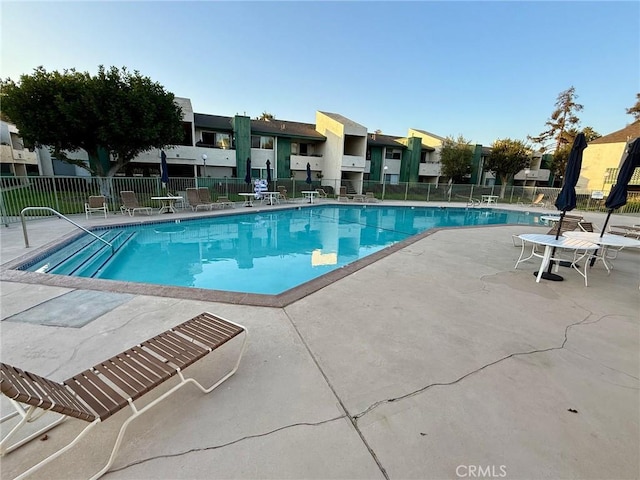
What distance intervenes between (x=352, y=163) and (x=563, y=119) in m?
28.1

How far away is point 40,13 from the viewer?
24.8ft

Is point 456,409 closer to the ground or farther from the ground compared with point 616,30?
closer to the ground

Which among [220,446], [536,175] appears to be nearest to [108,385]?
[220,446]

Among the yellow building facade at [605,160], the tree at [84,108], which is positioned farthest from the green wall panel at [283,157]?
the yellow building facade at [605,160]

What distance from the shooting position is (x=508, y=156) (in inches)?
1011

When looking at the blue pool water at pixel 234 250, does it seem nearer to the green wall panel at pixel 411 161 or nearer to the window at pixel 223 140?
the window at pixel 223 140

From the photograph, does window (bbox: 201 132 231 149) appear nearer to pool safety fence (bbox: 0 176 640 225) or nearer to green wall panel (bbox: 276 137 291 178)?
green wall panel (bbox: 276 137 291 178)

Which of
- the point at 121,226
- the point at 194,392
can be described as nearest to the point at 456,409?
the point at 194,392

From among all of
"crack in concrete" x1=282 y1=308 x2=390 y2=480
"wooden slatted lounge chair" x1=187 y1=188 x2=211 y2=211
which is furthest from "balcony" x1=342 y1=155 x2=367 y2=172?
"crack in concrete" x1=282 y1=308 x2=390 y2=480

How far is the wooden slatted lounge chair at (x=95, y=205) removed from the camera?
10.7 metres

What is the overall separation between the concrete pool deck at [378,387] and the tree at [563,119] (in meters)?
39.8

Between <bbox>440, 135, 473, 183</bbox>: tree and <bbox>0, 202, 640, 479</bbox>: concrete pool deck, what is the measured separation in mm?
25978

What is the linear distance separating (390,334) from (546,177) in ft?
142

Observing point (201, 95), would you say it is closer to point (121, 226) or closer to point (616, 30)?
point (121, 226)
